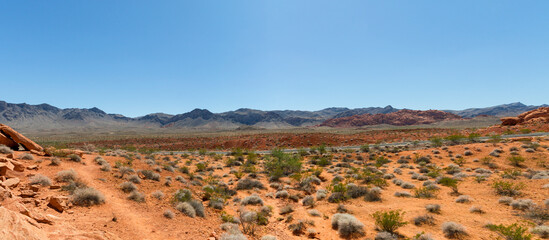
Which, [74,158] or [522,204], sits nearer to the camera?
[522,204]

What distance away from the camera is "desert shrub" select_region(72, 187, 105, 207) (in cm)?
805

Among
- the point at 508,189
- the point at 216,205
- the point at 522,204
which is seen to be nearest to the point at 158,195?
the point at 216,205

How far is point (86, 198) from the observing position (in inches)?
327

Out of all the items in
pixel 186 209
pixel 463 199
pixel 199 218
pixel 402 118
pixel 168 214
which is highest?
pixel 402 118

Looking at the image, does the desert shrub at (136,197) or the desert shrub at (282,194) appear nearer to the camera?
the desert shrub at (136,197)

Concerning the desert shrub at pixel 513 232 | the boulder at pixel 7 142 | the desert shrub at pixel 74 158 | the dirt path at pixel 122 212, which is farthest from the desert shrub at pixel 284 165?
the boulder at pixel 7 142

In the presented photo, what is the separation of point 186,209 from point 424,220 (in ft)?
34.5

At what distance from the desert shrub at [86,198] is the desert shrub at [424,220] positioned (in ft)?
43.2

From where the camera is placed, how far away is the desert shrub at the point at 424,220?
9344 mm

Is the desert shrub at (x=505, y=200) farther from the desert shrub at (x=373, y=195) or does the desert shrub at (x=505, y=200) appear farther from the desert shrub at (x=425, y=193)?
the desert shrub at (x=373, y=195)

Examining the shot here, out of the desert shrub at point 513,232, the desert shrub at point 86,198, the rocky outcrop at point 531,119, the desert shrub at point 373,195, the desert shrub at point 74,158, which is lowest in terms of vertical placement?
the desert shrub at point 373,195

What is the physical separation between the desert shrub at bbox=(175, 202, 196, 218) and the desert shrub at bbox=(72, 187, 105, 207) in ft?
9.54

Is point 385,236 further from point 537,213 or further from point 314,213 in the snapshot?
point 537,213

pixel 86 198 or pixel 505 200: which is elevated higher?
pixel 86 198
